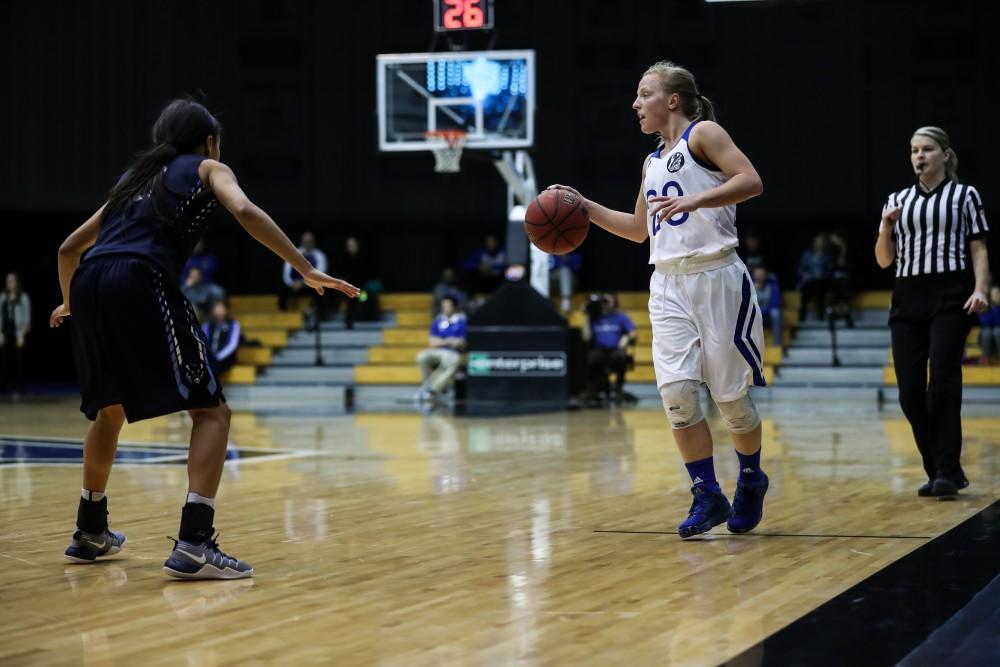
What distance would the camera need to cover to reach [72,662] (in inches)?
118

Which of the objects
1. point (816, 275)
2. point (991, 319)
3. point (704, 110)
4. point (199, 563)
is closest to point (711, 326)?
point (704, 110)

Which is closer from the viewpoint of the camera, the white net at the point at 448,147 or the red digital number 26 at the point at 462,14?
the red digital number 26 at the point at 462,14

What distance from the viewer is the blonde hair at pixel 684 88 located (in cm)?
504

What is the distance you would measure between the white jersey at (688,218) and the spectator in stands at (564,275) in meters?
14.0

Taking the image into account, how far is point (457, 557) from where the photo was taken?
4.54 meters

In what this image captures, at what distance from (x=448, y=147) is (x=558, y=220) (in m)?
10.8

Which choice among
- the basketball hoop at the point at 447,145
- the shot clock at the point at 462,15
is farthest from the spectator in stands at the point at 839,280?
the shot clock at the point at 462,15

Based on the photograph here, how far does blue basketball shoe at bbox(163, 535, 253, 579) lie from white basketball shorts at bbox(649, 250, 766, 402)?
176cm

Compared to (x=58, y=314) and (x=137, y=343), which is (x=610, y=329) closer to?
(x=58, y=314)

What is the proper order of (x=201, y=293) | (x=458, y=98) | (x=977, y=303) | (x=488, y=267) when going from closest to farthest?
(x=977, y=303), (x=458, y=98), (x=201, y=293), (x=488, y=267)


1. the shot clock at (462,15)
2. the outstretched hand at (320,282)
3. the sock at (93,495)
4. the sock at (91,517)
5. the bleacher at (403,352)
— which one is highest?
the shot clock at (462,15)

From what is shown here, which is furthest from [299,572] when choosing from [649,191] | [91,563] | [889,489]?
[889,489]

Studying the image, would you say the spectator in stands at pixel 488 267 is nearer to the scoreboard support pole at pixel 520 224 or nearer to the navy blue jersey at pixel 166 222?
the scoreboard support pole at pixel 520 224

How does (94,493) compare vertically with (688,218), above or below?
below
